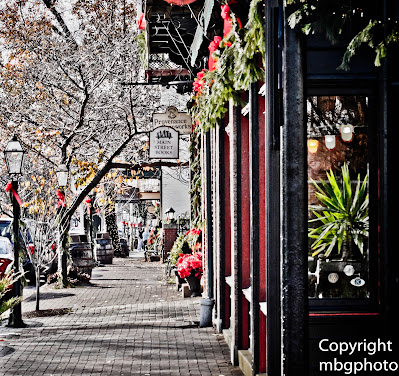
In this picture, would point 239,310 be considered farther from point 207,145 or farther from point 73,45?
point 73,45

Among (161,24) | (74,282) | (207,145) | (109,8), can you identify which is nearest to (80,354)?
(207,145)

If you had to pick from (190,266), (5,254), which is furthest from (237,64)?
(5,254)

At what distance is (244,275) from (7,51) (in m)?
17.2

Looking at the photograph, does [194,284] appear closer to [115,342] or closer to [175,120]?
[175,120]

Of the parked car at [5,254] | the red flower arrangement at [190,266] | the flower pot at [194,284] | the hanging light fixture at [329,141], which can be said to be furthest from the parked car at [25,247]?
the hanging light fixture at [329,141]

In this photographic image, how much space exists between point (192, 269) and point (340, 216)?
10417 millimetres

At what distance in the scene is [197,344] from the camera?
1070 cm

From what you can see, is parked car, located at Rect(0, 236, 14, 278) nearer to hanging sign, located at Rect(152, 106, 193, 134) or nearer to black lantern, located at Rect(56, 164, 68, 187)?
black lantern, located at Rect(56, 164, 68, 187)

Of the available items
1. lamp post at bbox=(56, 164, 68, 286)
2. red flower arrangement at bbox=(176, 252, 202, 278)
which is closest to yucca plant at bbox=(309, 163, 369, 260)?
red flower arrangement at bbox=(176, 252, 202, 278)

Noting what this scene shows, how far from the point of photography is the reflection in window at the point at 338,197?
662 cm

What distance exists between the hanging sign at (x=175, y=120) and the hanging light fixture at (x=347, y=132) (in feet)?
36.6

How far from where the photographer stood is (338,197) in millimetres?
6695

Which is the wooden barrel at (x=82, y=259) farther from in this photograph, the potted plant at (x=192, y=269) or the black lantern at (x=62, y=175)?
the potted plant at (x=192, y=269)

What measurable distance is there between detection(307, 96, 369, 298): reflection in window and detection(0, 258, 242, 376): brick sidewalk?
2.50m
